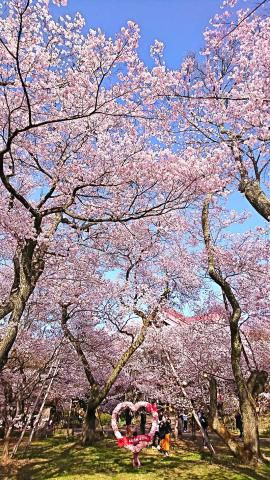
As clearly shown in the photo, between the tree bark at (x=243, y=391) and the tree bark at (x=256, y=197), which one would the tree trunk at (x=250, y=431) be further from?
the tree bark at (x=256, y=197)

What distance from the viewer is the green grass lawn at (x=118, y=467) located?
1119cm

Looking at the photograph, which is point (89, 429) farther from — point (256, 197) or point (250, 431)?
point (256, 197)

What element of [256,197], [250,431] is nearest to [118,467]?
[250,431]

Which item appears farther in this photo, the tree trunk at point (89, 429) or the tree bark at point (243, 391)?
the tree trunk at point (89, 429)

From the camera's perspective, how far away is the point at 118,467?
513 inches

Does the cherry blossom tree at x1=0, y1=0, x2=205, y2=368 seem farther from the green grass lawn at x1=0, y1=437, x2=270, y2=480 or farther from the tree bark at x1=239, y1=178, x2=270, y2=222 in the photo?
the green grass lawn at x1=0, y1=437, x2=270, y2=480

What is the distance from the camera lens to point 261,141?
802 centimetres

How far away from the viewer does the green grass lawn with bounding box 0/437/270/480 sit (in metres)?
11.2

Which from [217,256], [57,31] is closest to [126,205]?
[57,31]

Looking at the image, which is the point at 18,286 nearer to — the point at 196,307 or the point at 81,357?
the point at 81,357

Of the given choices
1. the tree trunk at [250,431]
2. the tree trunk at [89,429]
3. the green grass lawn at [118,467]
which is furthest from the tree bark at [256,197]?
the tree trunk at [89,429]

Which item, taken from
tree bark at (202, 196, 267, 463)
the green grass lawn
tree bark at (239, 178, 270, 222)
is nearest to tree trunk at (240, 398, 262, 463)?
tree bark at (202, 196, 267, 463)

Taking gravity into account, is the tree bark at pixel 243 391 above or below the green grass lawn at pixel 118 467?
above

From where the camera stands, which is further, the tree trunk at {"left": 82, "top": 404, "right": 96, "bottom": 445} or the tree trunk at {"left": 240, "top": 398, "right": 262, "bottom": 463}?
the tree trunk at {"left": 82, "top": 404, "right": 96, "bottom": 445}
